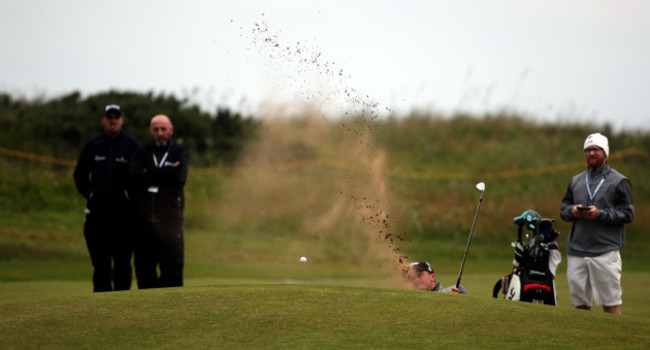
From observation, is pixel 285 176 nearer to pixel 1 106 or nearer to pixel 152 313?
pixel 1 106

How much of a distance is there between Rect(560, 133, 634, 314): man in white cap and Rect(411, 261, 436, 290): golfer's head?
4.76 ft

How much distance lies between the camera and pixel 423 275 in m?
8.08

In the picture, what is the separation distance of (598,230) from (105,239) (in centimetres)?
519

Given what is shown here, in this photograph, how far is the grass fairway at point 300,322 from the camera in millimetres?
5543

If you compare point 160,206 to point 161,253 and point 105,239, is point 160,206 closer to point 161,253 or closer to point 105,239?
point 161,253

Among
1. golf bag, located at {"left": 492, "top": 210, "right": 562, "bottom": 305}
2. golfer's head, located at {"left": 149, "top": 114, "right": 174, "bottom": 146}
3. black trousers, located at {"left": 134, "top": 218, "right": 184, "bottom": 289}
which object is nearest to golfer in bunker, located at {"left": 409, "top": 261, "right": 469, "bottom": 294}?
golf bag, located at {"left": 492, "top": 210, "right": 562, "bottom": 305}

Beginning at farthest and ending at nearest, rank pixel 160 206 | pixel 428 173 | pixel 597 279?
pixel 428 173, pixel 160 206, pixel 597 279

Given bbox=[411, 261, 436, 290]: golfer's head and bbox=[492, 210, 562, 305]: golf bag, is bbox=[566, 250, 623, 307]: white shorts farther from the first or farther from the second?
bbox=[411, 261, 436, 290]: golfer's head

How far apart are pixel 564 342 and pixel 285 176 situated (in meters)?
17.2

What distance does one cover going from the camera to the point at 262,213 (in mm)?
21766

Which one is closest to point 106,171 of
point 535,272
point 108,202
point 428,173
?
point 108,202

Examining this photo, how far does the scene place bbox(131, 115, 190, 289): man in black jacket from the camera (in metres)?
9.52

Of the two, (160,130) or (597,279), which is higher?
(160,130)

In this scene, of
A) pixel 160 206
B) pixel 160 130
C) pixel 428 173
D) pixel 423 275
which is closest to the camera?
pixel 423 275
